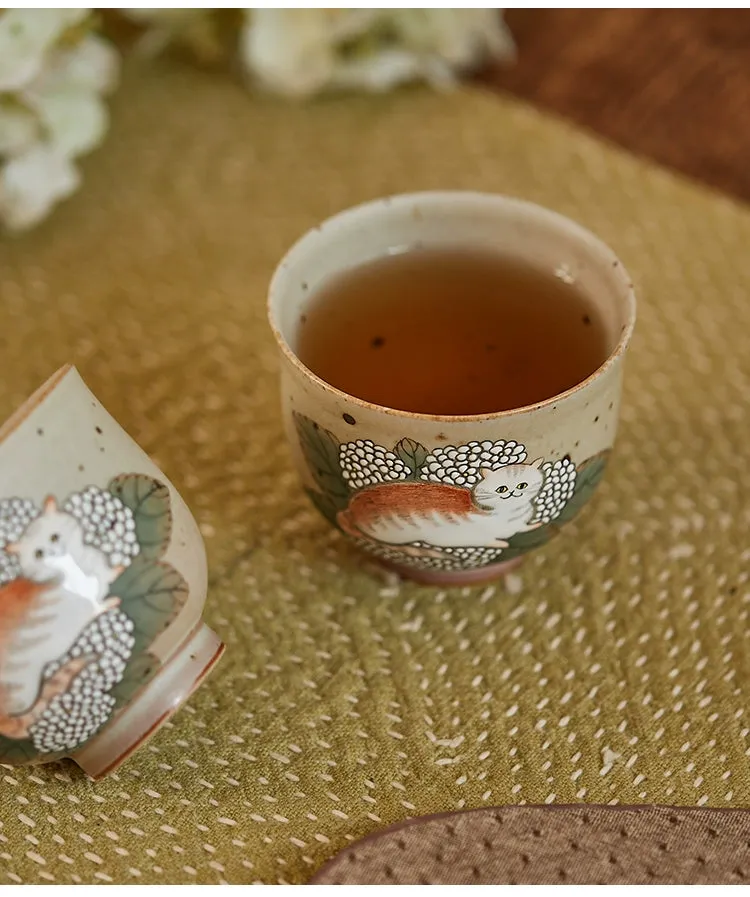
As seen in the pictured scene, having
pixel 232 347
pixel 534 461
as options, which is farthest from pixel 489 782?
pixel 232 347

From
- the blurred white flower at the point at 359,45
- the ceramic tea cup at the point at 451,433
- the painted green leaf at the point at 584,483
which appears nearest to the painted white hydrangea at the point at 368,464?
the ceramic tea cup at the point at 451,433

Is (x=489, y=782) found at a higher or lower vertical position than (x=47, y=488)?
lower

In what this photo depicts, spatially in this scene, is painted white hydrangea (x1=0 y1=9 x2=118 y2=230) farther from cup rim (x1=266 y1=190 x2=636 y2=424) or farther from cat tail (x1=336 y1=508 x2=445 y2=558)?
cat tail (x1=336 y1=508 x2=445 y2=558)

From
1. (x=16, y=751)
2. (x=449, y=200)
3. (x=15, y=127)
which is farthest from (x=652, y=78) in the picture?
(x=16, y=751)

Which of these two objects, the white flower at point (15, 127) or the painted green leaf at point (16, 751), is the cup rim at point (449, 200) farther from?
the white flower at point (15, 127)

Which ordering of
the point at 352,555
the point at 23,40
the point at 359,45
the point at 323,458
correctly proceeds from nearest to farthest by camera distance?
the point at 323,458
the point at 352,555
the point at 23,40
the point at 359,45

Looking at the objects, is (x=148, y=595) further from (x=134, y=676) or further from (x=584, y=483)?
(x=584, y=483)

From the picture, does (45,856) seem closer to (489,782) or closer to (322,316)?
(489,782)
